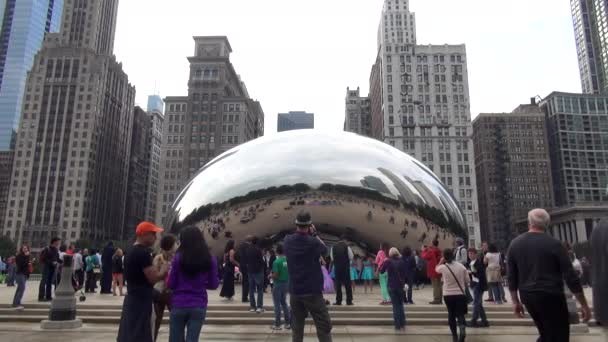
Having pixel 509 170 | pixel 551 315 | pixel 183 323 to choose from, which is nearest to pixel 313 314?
pixel 183 323

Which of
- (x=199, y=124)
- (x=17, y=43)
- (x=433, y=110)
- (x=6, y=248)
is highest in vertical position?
(x=17, y=43)

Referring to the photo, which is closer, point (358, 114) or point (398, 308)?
point (398, 308)

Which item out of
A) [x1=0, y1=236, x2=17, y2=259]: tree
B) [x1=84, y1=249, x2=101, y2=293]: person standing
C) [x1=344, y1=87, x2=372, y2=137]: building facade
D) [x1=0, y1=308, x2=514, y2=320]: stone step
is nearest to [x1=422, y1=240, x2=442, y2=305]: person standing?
[x1=0, y1=308, x2=514, y2=320]: stone step

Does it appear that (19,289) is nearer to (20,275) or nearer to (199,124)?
(20,275)

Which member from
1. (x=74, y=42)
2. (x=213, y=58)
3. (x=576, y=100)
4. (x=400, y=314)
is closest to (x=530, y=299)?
(x=400, y=314)

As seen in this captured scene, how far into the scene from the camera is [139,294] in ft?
13.4

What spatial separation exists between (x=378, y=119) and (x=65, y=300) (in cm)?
10359

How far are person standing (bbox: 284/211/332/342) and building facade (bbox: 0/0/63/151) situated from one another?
542ft

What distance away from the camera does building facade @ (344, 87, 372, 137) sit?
13912cm

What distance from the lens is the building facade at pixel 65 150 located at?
99.2 meters

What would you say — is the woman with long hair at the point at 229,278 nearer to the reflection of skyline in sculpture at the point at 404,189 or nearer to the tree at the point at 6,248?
the reflection of skyline in sculpture at the point at 404,189

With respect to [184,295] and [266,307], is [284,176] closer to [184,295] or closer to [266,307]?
[266,307]

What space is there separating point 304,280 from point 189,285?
1.22 m

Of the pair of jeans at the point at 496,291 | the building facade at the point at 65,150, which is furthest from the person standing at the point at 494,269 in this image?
the building facade at the point at 65,150
